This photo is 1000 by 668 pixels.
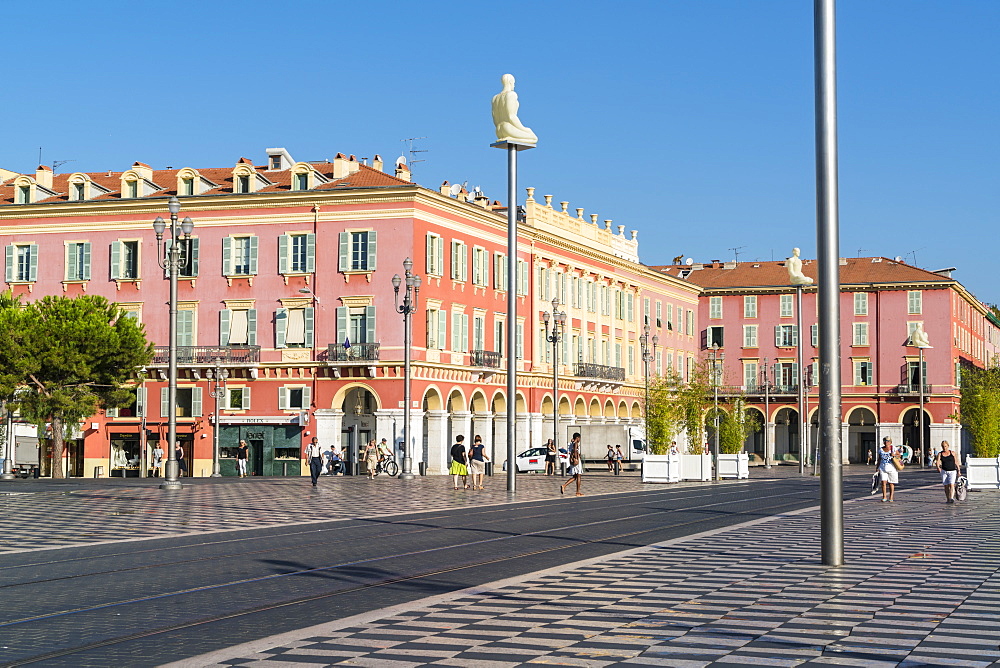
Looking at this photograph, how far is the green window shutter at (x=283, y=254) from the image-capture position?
6612 centimetres

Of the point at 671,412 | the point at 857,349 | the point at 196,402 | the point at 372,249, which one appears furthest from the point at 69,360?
the point at 857,349

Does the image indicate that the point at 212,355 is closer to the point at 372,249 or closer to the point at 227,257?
the point at 227,257

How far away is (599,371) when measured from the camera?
84.0m

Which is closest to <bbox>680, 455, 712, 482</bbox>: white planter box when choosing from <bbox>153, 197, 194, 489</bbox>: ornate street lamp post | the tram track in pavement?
the tram track in pavement

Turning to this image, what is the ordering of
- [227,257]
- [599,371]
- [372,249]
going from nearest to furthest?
[372,249] → [227,257] → [599,371]

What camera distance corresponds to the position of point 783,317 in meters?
110

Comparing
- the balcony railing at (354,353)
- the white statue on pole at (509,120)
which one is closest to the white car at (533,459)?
the balcony railing at (354,353)

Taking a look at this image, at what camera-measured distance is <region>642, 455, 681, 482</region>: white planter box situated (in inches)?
2194

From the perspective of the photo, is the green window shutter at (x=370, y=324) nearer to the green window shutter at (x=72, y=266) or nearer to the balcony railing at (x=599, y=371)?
the green window shutter at (x=72, y=266)

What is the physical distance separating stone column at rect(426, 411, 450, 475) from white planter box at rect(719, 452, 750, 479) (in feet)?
43.1

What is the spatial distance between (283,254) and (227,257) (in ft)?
9.65

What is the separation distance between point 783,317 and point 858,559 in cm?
9357

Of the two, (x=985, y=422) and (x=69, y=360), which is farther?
(x=985, y=422)

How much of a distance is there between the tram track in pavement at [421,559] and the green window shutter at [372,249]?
29434 millimetres
